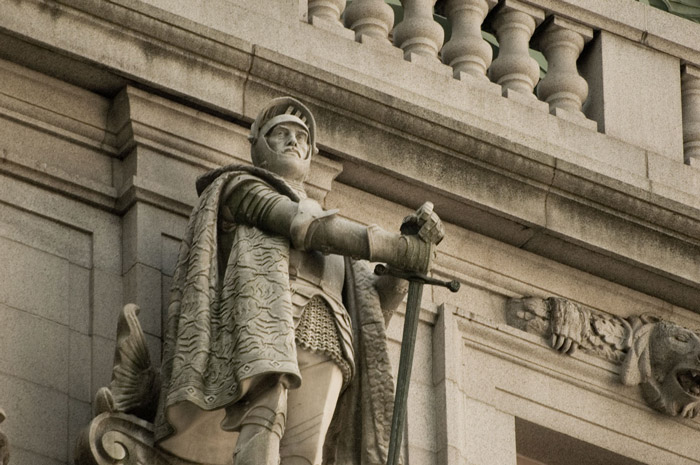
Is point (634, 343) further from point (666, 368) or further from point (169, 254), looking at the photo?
point (169, 254)

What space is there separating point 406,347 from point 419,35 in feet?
8.79

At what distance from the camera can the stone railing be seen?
50.8 feet

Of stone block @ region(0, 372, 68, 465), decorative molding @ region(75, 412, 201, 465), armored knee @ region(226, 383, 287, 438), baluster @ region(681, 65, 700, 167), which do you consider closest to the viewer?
armored knee @ region(226, 383, 287, 438)

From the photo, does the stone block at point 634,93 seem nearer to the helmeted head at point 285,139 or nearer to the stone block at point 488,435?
the stone block at point 488,435

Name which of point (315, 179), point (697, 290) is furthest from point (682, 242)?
point (315, 179)

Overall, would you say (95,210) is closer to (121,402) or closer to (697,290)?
(121,402)

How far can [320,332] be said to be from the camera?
13328 millimetres

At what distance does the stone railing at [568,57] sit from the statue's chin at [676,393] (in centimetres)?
130

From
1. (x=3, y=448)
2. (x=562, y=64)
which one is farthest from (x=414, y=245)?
(x=562, y=64)

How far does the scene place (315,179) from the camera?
1455cm

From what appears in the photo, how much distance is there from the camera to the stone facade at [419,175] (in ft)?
45.2

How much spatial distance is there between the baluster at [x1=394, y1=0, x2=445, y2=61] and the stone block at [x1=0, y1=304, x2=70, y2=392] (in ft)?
9.30

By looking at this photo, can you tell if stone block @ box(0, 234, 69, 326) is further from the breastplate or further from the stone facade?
the breastplate

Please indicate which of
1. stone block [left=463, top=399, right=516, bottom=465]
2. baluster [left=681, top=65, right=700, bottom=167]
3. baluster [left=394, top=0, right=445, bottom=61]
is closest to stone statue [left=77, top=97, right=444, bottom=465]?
stone block [left=463, top=399, right=516, bottom=465]
